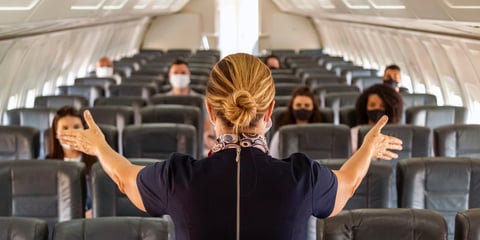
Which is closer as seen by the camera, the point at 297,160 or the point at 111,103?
the point at 297,160

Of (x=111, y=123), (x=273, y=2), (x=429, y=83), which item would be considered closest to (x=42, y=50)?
(x=111, y=123)

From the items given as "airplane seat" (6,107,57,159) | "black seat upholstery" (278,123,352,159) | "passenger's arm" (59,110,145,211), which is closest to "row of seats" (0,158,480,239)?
"black seat upholstery" (278,123,352,159)

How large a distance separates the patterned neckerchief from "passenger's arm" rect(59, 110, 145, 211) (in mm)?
320

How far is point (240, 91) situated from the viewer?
248 cm

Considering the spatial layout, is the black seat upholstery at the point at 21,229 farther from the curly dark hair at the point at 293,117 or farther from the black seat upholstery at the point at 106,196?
the curly dark hair at the point at 293,117

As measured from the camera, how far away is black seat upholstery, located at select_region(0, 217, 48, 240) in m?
3.50

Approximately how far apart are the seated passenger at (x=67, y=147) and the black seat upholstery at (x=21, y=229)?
2.39 meters

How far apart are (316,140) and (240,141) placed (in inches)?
157

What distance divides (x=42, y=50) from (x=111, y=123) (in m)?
5.26

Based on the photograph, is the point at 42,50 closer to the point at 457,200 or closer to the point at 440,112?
the point at 440,112

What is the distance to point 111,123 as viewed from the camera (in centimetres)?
785

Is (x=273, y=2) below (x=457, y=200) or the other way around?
the other way around

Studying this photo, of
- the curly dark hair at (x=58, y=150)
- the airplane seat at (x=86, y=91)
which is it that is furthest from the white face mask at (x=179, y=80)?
the curly dark hair at (x=58, y=150)

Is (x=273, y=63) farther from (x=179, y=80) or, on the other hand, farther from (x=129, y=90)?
(x=179, y=80)
